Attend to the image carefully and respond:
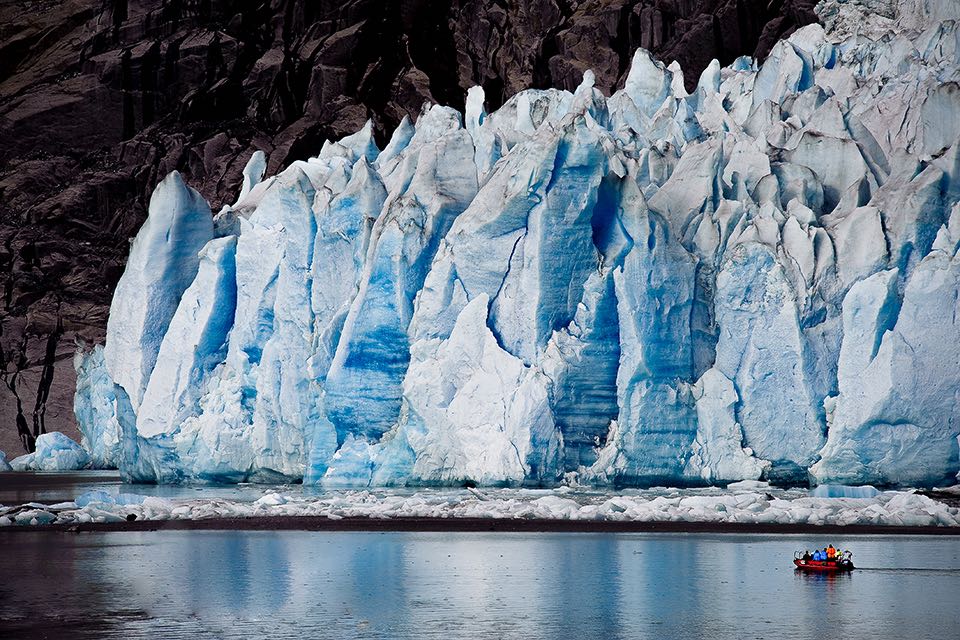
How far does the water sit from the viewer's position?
13492 millimetres

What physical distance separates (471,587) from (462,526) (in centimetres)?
681

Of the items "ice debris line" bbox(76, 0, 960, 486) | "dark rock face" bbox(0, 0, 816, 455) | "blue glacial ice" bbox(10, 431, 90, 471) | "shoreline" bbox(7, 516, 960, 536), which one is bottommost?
"shoreline" bbox(7, 516, 960, 536)

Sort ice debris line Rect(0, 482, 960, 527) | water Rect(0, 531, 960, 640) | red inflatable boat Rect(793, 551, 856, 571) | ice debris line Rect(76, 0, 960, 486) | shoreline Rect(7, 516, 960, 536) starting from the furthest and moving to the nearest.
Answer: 1. ice debris line Rect(76, 0, 960, 486)
2. ice debris line Rect(0, 482, 960, 527)
3. shoreline Rect(7, 516, 960, 536)
4. red inflatable boat Rect(793, 551, 856, 571)
5. water Rect(0, 531, 960, 640)

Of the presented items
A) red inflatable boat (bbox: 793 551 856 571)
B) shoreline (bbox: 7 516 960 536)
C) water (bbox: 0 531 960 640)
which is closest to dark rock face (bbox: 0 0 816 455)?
shoreline (bbox: 7 516 960 536)

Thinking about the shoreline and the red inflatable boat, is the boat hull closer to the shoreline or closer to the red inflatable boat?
the red inflatable boat

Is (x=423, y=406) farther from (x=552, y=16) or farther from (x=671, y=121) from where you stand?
(x=552, y=16)

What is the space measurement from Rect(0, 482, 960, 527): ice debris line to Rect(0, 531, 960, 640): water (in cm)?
152

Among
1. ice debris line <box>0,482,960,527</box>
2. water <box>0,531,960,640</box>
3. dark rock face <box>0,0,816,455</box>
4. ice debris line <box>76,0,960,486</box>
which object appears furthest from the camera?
dark rock face <box>0,0,816,455</box>

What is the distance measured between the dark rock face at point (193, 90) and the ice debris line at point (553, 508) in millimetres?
31485

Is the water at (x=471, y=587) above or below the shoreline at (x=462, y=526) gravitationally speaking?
below

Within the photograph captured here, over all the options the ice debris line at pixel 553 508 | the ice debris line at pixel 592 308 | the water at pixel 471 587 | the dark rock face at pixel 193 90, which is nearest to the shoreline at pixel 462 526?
the ice debris line at pixel 553 508

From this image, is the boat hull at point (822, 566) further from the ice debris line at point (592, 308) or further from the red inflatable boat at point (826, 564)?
the ice debris line at point (592, 308)

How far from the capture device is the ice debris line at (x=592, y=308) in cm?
2750

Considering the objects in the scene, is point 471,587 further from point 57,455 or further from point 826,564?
point 57,455
